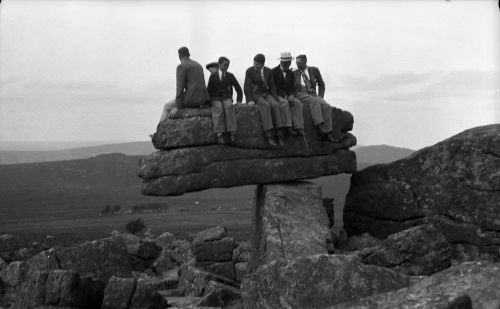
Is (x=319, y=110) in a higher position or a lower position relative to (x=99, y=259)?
higher

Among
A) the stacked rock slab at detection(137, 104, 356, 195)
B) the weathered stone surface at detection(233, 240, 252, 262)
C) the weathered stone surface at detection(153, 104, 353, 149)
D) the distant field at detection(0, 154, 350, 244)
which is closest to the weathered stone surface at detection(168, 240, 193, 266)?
the weathered stone surface at detection(233, 240, 252, 262)

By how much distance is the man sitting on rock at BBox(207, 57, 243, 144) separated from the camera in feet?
88.9

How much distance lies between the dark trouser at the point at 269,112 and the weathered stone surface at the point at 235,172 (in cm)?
152

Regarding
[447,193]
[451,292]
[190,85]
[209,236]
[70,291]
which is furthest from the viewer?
[209,236]

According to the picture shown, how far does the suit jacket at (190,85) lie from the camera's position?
1069 inches

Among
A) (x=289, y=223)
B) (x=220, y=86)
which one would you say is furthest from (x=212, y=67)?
(x=289, y=223)

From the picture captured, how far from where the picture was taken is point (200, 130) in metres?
27.2

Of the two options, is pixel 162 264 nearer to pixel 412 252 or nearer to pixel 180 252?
pixel 180 252

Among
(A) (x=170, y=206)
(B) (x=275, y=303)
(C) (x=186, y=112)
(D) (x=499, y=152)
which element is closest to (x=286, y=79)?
(C) (x=186, y=112)

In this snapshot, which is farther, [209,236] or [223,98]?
[209,236]

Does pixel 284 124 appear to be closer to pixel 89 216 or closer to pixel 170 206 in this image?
pixel 89 216

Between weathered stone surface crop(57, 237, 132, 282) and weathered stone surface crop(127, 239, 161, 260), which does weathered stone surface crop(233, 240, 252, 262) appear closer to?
weathered stone surface crop(127, 239, 161, 260)

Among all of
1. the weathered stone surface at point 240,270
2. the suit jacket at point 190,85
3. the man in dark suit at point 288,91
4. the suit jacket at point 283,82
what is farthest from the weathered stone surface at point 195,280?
the suit jacket at point 283,82

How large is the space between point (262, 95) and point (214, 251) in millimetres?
7897
